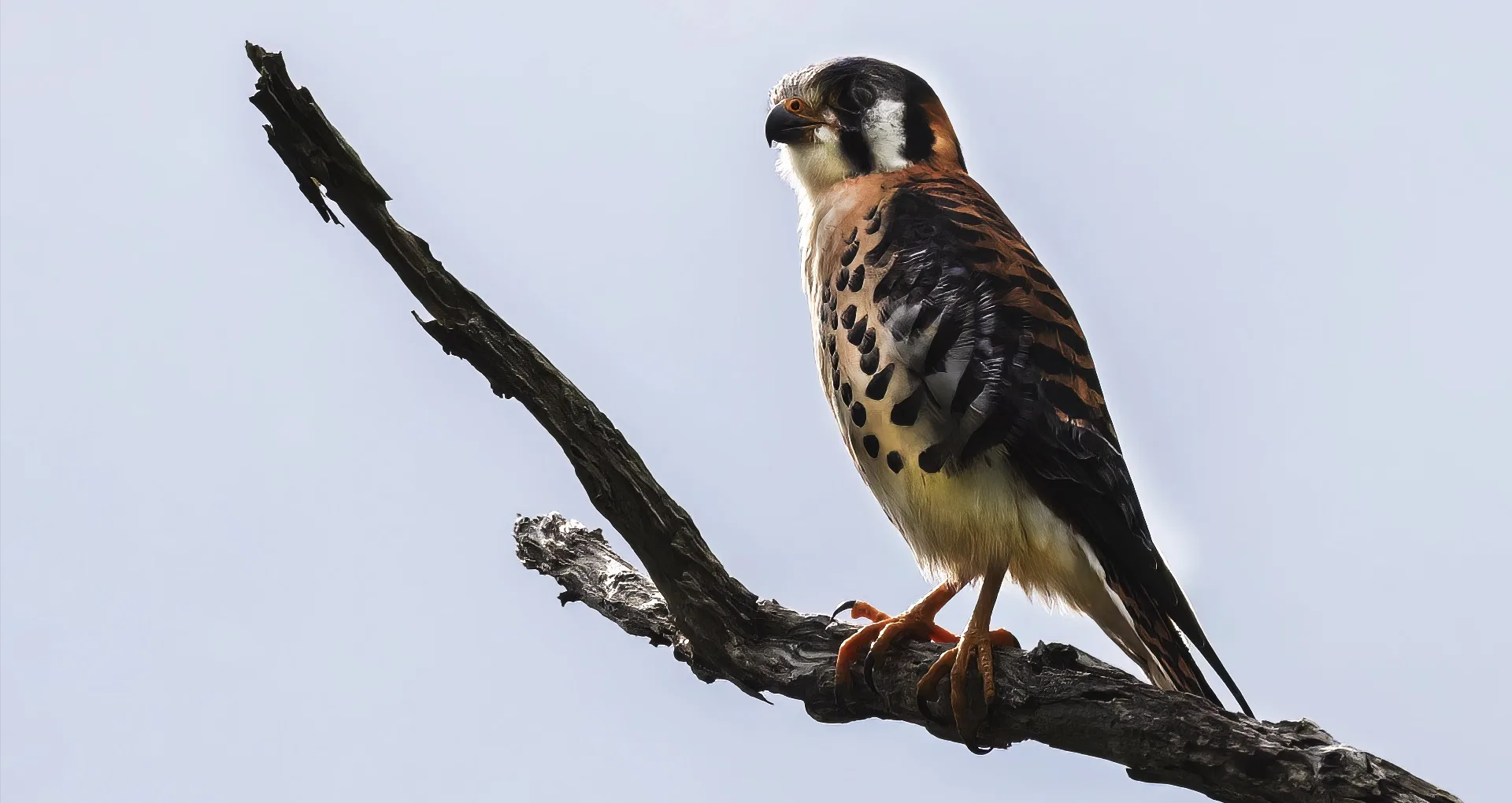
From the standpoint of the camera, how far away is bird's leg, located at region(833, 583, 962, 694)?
303 cm

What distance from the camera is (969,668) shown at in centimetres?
285

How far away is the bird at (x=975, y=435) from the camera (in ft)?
9.48

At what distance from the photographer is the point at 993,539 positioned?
294 centimetres

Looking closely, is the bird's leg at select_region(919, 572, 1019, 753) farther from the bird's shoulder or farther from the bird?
the bird's shoulder

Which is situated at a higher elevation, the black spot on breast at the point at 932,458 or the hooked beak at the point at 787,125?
the hooked beak at the point at 787,125

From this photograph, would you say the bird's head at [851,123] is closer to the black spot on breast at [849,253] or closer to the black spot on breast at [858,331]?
the black spot on breast at [849,253]

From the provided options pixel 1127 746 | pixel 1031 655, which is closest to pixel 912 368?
pixel 1031 655

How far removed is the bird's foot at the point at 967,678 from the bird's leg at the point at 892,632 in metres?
0.16

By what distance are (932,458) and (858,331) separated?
36 centimetres

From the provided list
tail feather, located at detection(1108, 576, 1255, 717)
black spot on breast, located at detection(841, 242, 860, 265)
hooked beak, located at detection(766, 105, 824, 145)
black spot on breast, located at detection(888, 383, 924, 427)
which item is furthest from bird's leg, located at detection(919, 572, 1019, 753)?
hooked beak, located at detection(766, 105, 824, 145)

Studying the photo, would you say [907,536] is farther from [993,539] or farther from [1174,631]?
[1174,631]

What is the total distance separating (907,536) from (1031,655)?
0.58 metres

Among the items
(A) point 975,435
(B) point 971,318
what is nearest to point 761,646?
(A) point 975,435

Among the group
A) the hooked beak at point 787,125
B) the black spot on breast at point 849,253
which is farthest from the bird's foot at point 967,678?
the hooked beak at point 787,125
